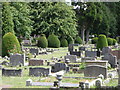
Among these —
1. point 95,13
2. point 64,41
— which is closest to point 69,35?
point 64,41

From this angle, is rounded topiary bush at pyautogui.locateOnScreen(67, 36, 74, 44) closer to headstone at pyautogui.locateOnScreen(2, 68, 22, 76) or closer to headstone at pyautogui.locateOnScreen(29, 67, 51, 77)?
headstone at pyautogui.locateOnScreen(29, 67, 51, 77)

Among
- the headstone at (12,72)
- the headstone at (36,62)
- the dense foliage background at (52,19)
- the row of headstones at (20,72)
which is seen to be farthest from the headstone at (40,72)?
the dense foliage background at (52,19)

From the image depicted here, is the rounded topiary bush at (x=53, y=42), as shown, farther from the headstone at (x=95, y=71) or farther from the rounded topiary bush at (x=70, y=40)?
the headstone at (x=95, y=71)

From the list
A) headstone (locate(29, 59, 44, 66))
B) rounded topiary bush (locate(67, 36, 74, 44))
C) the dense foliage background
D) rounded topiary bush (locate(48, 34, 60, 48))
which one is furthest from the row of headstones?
rounded topiary bush (locate(67, 36, 74, 44))

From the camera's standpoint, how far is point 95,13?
64375 mm

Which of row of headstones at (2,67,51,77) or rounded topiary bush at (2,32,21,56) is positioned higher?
rounded topiary bush at (2,32,21,56)

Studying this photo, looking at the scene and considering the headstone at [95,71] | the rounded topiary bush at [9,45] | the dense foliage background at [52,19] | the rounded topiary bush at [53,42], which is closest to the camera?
the headstone at [95,71]

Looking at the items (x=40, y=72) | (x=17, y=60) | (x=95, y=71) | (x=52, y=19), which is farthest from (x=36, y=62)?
(x=52, y=19)

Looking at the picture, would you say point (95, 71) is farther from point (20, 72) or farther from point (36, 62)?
point (36, 62)

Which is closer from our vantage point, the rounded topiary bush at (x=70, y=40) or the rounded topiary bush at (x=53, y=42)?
the rounded topiary bush at (x=53, y=42)

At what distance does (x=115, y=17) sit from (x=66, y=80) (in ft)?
199

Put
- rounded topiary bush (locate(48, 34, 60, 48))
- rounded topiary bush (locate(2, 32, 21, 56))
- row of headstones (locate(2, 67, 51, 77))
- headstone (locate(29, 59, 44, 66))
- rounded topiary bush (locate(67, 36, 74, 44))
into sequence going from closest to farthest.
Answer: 1. row of headstones (locate(2, 67, 51, 77))
2. headstone (locate(29, 59, 44, 66))
3. rounded topiary bush (locate(2, 32, 21, 56))
4. rounded topiary bush (locate(48, 34, 60, 48))
5. rounded topiary bush (locate(67, 36, 74, 44))

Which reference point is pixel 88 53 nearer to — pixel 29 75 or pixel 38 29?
pixel 29 75

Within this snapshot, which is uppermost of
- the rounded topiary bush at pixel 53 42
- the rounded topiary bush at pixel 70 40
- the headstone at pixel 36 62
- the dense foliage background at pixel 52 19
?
the dense foliage background at pixel 52 19
